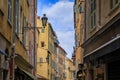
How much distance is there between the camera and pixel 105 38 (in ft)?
55.1

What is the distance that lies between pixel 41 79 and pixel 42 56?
58.9ft

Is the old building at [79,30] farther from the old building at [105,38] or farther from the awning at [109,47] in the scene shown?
the awning at [109,47]

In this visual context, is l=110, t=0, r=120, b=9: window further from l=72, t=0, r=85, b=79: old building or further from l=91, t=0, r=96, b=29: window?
l=72, t=0, r=85, b=79: old building

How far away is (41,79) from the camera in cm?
6347

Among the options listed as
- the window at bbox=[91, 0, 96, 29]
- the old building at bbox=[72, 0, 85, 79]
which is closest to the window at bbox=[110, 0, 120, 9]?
the window at bbox=[91, 0, 96, 29]

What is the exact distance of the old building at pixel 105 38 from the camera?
45.2ft

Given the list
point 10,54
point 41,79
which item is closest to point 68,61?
point 41,79

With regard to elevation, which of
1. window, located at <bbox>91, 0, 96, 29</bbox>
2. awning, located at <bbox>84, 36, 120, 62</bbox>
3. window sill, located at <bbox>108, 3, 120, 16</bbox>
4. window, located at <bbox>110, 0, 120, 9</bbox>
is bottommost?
awning, located at <bbox>84, 36, 120, 62</bbox>

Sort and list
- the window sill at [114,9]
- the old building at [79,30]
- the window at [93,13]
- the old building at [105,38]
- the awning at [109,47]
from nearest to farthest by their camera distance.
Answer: the awning at [109,47] → the old building at [105,38] → the window sill at [114,9] → the window at [93,13] → the old building at [79,30]

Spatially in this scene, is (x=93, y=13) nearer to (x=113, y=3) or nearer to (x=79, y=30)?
(x=113, y=3)

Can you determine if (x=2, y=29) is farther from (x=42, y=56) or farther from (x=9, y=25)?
(x=42, y=56)

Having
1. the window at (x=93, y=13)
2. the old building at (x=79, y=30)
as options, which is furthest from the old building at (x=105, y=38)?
the old building at (x=79, y=30)

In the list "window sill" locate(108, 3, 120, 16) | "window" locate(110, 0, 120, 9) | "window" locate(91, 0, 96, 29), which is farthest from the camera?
"window" locate(91, 0, 96, 29)

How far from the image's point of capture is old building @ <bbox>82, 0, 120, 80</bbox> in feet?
45.2
